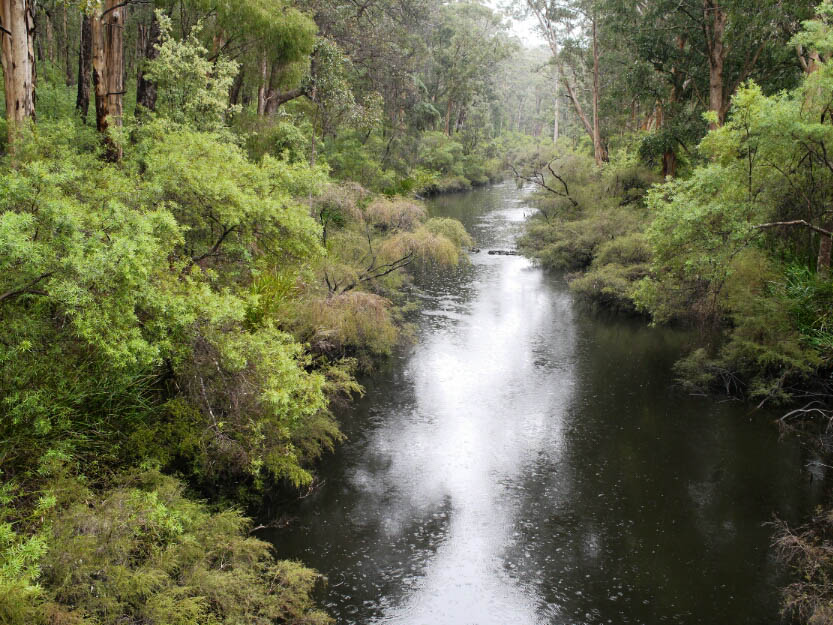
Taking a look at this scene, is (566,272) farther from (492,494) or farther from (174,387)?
(174,387)

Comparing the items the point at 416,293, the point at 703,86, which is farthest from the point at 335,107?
the point at 703,86

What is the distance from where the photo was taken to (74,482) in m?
7.04

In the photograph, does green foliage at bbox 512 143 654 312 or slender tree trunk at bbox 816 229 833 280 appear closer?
slender tree trunk at bbox 816 229 833 280

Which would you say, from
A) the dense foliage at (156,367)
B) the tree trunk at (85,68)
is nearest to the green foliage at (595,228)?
the dense foliage at (156,367)

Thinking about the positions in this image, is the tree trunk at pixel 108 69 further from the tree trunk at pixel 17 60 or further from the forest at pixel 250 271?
the tree trunk at pixel 17 60

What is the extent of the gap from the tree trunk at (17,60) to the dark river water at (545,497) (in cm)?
800

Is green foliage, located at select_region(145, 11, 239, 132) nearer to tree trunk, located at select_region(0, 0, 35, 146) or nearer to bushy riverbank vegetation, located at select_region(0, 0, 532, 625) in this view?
bushy riverbank vegetation, located at select_region(0, 0, 532, 625)

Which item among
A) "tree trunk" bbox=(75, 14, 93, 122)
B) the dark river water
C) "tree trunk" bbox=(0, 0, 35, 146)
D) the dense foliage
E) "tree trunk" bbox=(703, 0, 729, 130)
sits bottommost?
the dark river water

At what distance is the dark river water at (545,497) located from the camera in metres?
8.84

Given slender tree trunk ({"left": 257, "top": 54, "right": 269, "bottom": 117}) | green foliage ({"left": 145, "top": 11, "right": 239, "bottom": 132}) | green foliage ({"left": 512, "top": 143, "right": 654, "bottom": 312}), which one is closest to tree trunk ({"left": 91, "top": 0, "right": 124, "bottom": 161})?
green foliage ({"left": 145, "top": 11, "right": 239, "bottom": 132})

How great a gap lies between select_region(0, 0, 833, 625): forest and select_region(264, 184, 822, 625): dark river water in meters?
0.65

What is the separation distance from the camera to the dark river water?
348 inches

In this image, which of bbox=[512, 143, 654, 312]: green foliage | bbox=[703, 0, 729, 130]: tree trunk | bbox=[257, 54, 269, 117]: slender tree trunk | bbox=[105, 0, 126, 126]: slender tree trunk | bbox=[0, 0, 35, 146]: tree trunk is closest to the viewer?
bbox=[0, 0, 35, 146]: tree trunk

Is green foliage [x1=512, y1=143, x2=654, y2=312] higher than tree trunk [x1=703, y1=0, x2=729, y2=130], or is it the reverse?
tree trunk [x1=703, y1=0, x2=729, y2=130]
